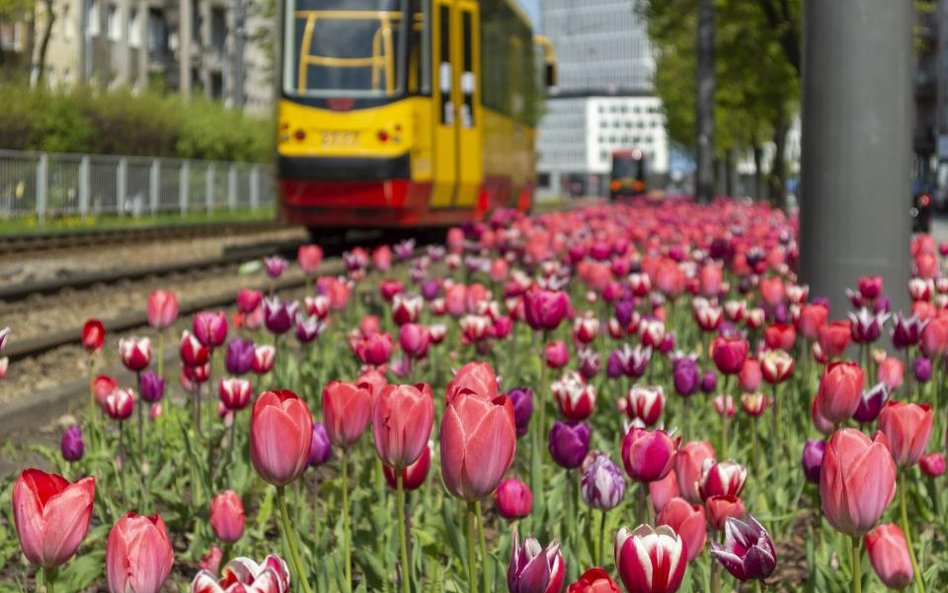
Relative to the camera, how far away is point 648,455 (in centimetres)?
246

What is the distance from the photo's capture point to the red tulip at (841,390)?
9.90ft

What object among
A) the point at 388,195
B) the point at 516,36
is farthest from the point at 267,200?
the point at 388,195

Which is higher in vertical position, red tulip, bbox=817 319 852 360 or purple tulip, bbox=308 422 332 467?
red tulip, bbox=817 319 852 360

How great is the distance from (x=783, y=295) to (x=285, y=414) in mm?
4230

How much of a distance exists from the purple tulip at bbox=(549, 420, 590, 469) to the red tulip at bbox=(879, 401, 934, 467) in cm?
57

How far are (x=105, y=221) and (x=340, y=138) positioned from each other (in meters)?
11.9

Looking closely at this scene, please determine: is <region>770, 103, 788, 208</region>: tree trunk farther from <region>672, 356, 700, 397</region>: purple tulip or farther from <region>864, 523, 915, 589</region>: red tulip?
<region>864, 523, 915, 589</region>: red tulip

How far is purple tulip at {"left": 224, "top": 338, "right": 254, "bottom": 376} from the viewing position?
4.17m

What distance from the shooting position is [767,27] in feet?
108

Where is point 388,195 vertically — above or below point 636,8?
below

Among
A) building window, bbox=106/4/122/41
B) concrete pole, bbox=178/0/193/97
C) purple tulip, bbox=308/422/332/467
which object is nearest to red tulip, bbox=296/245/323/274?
purple tulip, bbox=308/422/332/467

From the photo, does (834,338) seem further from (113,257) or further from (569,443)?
(113,257)

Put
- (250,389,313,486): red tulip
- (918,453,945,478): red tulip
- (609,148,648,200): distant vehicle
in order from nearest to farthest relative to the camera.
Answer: (250,389,313,486): red tulip → (918,453,945,478): red tulip → (609,148,648,200): distant vehicle

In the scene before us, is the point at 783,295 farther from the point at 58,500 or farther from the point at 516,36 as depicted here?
the point at 516,36
